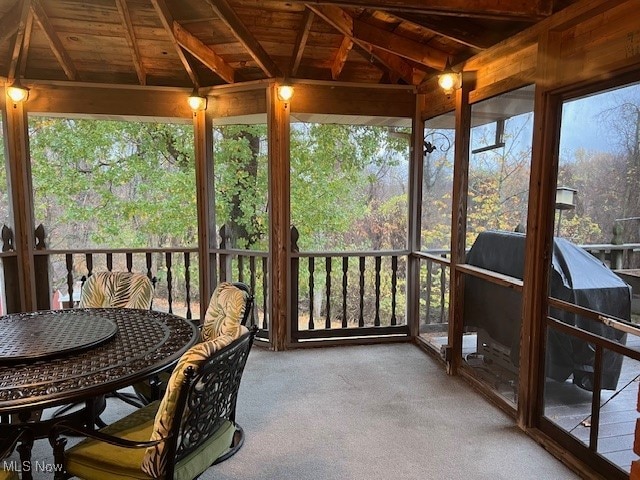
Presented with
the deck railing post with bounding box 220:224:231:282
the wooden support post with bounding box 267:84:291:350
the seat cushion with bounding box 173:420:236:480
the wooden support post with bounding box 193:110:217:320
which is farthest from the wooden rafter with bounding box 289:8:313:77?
the seat cushion with bounding box 173:420:236:480

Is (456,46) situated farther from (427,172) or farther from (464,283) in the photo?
(464,283)

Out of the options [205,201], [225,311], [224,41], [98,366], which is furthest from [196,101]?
[98,366]

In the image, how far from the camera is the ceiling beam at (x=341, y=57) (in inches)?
155

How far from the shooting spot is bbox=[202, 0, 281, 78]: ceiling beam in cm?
344

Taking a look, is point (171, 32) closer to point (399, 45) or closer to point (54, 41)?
point (54, 41)

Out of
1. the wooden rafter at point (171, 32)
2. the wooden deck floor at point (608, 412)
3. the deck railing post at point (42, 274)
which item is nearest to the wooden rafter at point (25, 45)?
the wooden rafter at point (171, 32)

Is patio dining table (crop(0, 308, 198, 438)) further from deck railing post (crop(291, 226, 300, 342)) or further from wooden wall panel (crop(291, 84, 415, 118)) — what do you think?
wooden wall panel (crop(291, 84, 415, 118))

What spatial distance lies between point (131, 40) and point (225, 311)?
286 cm

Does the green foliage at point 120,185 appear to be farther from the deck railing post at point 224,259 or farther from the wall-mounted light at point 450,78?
the wall-mounted light at point 450,78

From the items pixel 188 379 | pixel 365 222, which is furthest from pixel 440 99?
pixel 188 379

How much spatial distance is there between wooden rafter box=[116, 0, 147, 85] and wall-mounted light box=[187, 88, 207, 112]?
1.69 ft

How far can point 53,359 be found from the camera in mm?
1947

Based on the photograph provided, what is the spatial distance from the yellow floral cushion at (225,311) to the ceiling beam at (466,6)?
1725 millimetres

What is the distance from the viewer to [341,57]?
4105mm
